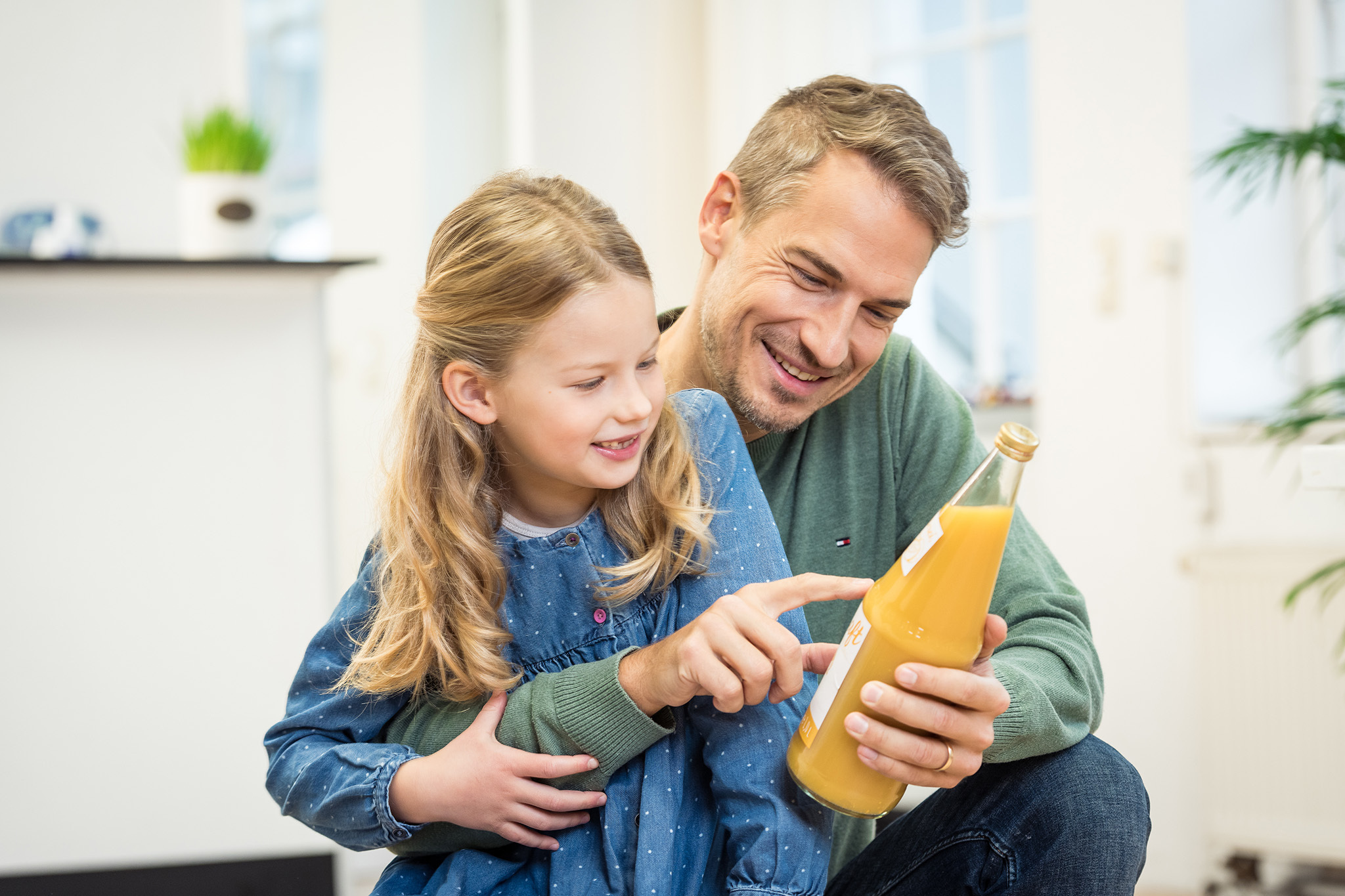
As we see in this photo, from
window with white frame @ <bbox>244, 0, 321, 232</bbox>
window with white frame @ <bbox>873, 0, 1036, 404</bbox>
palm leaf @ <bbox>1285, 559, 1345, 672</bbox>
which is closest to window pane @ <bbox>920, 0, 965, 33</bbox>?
window with white frame @ <bbox>873, 0, 1036, 404</bbox>

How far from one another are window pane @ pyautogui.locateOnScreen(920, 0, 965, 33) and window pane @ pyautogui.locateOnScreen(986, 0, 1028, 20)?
12 cm

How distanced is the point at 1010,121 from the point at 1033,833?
277cm

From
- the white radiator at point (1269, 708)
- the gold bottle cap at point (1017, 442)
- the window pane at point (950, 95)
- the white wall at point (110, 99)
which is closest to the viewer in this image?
the gold bottle cap at point (1017, 442)

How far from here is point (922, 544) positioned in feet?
2.72

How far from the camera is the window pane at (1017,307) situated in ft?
10.8

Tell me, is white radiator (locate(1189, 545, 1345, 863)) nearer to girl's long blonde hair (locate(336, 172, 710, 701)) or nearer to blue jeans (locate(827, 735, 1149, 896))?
blue jeans (locate(827, 735, 1149, 896))

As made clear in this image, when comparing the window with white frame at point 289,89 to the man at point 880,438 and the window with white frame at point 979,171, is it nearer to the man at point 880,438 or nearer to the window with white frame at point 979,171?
the window with white frame at point 979,171

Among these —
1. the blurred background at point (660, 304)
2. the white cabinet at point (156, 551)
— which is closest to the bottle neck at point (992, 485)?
the blurred background at point (660, 304)

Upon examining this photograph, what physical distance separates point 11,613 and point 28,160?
4.56 feet

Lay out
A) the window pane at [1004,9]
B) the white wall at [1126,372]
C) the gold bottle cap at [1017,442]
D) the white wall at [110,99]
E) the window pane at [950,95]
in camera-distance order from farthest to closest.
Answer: the window pane at [950,95] → the window pane at [1004,9] → the white wall at [110,99] → the white wall at [1126,372] → the gold bottle cap at [1017,442]

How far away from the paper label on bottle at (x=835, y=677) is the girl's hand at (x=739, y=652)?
22 millimetres

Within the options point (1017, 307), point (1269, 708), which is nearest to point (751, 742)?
point (1269, 708)

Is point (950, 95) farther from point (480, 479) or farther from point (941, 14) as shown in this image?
point (480, 479)

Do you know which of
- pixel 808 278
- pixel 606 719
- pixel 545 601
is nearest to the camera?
pixel 606 719
